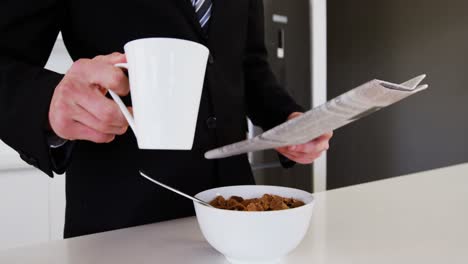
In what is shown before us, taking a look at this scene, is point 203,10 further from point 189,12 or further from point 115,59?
point 115,59

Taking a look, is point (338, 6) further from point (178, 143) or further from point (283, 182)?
point (178, 143)

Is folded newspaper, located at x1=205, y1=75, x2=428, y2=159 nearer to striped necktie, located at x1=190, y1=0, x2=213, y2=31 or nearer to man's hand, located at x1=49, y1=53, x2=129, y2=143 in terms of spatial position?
man's hand, located at x1=49, y1=53, x2=129, y2=143

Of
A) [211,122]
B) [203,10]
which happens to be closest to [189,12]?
[203,10]

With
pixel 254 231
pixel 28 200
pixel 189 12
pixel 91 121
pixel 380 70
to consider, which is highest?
pixel 189 12

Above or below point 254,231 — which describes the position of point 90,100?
above

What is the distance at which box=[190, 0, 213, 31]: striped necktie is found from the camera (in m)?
0.71

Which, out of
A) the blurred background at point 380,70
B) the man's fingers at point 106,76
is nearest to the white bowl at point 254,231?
the man's fingers at point 106,76

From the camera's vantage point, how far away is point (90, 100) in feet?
1.36

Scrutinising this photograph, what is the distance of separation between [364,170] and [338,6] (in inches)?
43.1

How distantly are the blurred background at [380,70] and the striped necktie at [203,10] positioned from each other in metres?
1.19

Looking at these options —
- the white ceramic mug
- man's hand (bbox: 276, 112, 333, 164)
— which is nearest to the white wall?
man's hand (bbox: 276, 112, 333, 164)

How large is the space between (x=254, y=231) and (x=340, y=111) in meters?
0.15

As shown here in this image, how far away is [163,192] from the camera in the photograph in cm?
69

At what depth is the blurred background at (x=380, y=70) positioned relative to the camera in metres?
2.16
